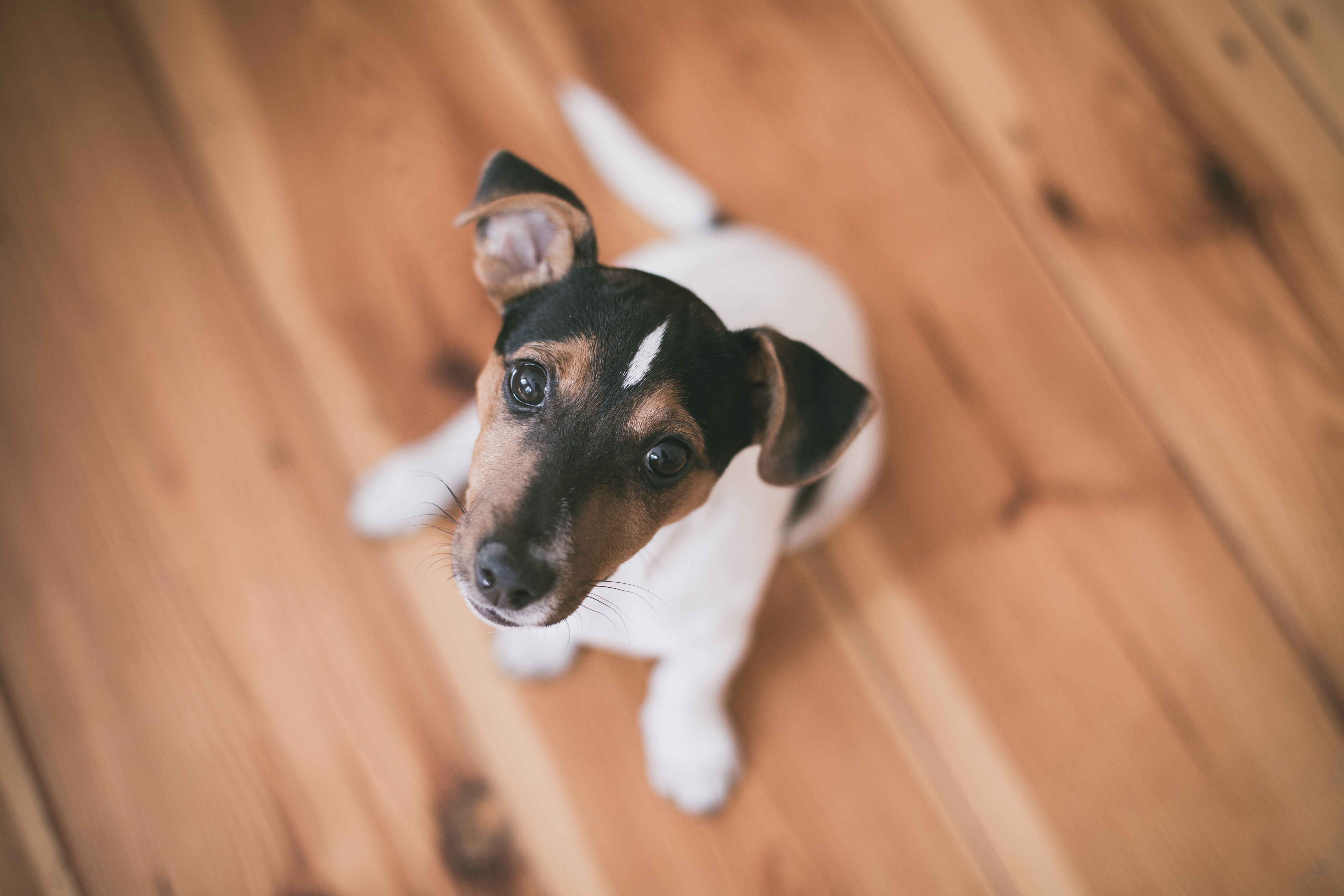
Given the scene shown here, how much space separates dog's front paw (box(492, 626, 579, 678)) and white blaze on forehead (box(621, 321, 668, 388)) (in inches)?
41.6

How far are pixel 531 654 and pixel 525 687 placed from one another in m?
0.11

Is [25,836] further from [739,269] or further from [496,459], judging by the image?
[739,269]

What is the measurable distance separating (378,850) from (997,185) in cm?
287

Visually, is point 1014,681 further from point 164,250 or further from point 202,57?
point 202,57

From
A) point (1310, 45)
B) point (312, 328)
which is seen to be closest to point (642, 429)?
A: point (312, 328)

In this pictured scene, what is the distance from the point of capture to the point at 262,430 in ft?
7.96

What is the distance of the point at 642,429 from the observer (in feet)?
4.79

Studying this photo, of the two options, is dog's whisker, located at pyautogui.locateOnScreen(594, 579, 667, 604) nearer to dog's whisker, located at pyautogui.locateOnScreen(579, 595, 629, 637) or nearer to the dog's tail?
dog's whisker, located at pyautogui.locateOnScreen(579, 595, 629, 637)

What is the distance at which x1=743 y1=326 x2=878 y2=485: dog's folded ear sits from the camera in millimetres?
1480

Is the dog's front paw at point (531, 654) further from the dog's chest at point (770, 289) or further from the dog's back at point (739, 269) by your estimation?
the dog's chest at point (770, 289)

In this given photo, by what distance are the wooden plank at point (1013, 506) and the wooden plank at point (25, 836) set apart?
2324 millimetres

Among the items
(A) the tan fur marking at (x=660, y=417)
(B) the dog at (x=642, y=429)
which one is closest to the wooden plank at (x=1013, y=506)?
(B) the dog at (x=642, y=429)

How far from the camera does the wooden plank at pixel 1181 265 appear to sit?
2582 mm

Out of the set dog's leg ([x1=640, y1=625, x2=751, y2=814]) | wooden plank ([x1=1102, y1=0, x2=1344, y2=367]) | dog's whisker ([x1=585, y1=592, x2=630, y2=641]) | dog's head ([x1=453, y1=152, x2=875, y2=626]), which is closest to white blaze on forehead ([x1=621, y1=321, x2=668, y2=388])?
dog's head ([x1=453, y1=152, x2=875, y2=626])
